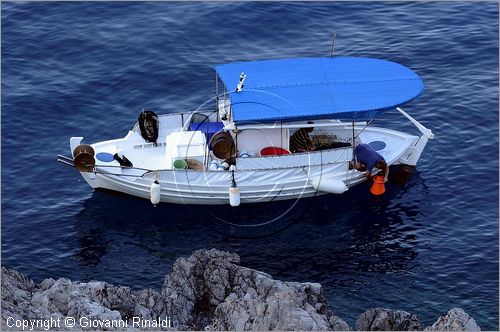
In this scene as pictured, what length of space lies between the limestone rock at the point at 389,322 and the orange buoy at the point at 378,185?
11048 millimetres

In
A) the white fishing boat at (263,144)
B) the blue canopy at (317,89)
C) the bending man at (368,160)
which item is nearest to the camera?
the blue canopy at (317,89)

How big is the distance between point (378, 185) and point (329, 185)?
2.54 meters

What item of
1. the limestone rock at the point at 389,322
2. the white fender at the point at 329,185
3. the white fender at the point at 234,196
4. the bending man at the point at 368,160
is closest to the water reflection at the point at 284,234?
the white fender at the point at 329,185

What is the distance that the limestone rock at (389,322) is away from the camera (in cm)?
3412

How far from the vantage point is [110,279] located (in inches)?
1582

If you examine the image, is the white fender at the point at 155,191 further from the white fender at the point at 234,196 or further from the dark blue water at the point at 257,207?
the white fender at the point at 234,196

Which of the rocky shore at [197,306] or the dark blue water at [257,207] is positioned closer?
the rocky shore at [197,306]

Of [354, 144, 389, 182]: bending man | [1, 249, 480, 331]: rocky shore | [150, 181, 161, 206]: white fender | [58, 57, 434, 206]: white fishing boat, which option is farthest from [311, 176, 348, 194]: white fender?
[1, 249, 480, 331]: rocky shore

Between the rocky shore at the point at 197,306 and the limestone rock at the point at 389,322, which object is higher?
the rocky shore at the point at 197,306

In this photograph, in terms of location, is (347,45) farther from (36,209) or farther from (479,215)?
(36,209)

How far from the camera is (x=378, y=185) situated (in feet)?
147

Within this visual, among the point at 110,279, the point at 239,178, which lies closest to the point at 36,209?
the point at 110,279

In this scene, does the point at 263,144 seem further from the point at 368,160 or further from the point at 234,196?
the point at 368,160

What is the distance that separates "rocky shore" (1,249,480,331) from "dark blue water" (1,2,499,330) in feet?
11.4
